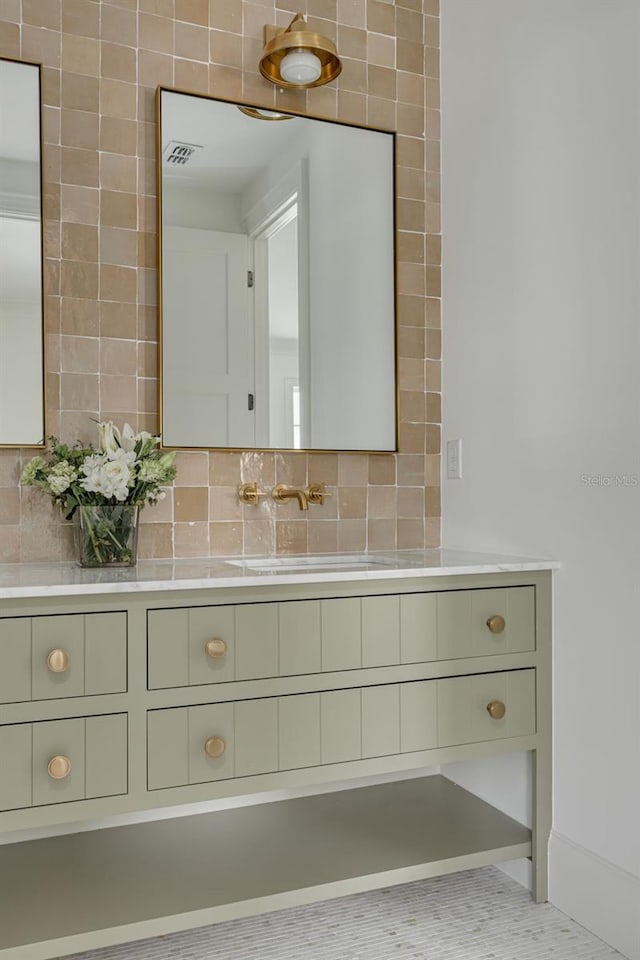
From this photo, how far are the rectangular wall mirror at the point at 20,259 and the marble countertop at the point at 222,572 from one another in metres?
0.38

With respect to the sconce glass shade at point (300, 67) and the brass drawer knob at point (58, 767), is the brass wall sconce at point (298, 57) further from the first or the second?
the brass drawer knob at point (58, 767)

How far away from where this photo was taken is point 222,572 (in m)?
1.79

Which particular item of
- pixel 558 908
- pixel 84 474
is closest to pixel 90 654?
pixel 84 474

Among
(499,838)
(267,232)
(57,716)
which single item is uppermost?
(267,232)

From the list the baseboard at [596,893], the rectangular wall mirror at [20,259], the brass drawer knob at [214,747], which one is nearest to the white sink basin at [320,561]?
the brass drawer knob at [214,747]

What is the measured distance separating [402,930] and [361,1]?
2.53 meters

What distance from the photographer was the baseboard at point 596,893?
1.76 meters

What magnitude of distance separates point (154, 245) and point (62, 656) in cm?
114

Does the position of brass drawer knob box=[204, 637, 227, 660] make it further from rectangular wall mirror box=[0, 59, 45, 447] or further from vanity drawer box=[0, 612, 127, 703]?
rectangular wall mirror box=[0, 59, 45, 447]

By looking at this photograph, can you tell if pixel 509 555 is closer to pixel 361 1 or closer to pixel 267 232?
pixel 267 232

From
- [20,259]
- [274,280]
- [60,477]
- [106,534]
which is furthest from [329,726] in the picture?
[20,259]

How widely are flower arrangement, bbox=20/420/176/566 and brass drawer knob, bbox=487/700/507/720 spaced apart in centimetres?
91

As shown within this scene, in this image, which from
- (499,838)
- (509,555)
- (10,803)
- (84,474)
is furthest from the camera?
(509,555)

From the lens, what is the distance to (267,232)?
2240 mm
